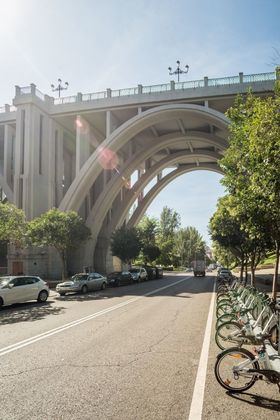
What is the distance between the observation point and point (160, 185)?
65.1m

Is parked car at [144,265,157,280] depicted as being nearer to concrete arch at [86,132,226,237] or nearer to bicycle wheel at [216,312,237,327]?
concrete arch at [86,132,226,237]

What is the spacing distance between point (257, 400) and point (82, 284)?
1969 centimetres

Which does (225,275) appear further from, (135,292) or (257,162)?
(257,162)

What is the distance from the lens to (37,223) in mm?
31328

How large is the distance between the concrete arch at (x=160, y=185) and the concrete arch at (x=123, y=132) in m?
19.8

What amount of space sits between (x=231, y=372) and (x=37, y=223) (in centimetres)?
2748

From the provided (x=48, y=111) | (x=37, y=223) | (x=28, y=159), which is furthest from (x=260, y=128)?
(x=48, y=111)

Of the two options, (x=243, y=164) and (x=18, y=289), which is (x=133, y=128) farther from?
(x=243, y=164)

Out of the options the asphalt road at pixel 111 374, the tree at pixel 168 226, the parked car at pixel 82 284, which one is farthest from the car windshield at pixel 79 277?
the tree at pixel 168 226

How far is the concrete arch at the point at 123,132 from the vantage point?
40.5 m

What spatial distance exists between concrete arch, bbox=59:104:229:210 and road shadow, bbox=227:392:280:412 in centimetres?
3665

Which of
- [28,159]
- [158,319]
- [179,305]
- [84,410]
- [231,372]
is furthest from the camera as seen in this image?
[28,159]

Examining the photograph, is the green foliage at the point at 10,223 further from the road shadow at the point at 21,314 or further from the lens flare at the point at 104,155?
the lens flare at the point at 104,155

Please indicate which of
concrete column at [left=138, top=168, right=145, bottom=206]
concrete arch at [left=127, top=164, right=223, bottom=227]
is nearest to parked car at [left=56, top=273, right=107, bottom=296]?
concrete column at [left=138, top=168, right=145, bottom=206]
